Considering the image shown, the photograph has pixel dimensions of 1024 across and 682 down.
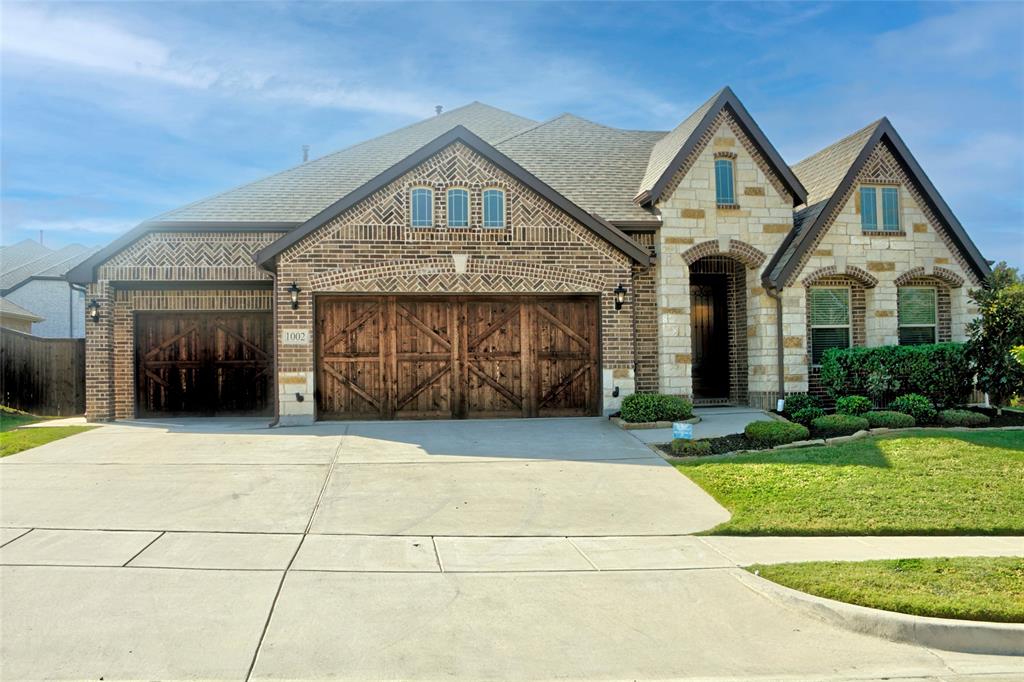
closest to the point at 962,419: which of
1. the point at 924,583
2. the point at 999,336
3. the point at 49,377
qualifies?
the point at 999,336

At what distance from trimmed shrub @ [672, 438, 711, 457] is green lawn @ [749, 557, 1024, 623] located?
4730 millimetres

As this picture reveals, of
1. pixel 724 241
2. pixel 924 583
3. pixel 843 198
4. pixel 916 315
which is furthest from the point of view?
pixel 916 315

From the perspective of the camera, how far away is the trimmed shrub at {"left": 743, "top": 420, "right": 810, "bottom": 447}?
12.5 metres

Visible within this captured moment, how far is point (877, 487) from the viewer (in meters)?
9.87

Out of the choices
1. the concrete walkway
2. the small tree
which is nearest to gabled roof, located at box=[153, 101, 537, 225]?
the concrete walkway

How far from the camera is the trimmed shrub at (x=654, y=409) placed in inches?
555

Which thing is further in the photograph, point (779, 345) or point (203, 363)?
point (203, 363)

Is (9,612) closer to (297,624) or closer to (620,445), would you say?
(297,624)

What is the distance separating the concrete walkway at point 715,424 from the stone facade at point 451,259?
1.70m

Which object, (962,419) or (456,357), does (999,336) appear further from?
(456,357)

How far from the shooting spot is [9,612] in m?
5.67

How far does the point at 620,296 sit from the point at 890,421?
5266mm

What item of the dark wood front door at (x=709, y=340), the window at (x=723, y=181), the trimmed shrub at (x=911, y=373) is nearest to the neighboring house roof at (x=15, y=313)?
the dark wood front door at (x=709, y=340)

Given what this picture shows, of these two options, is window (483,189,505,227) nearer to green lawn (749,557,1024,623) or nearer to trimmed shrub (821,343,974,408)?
trimmed shrub (821,343,974,408)
